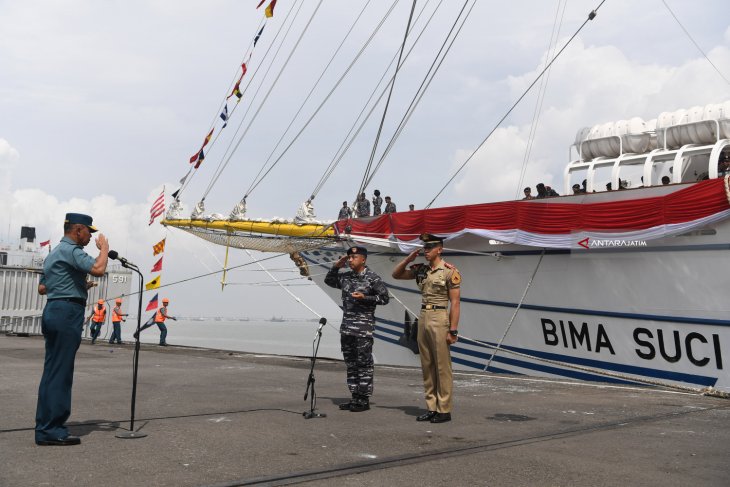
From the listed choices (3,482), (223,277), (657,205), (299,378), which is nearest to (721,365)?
(657,205)

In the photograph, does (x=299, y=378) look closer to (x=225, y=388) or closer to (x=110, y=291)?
(x=225, y=388)

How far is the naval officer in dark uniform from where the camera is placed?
16.6 ft

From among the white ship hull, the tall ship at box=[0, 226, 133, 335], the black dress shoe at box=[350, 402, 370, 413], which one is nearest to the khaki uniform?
the black dress shoe at box=[350, 402, 370, 413]

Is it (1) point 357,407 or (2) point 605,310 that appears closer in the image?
(1) point 357,407

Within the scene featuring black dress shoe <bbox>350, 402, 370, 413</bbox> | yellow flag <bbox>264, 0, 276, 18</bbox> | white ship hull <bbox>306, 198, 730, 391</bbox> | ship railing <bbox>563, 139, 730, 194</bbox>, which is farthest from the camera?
yellow flag <bbox>264, 0, 276, 18</bbox>

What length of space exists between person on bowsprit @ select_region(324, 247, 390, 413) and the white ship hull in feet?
20.5

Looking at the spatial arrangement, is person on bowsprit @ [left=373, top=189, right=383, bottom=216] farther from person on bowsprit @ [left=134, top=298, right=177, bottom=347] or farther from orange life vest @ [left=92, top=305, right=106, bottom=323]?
orange life vest @ [left=92, top=305, right=106, bottom=323]

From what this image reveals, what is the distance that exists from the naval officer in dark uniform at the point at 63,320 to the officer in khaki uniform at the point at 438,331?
289cm

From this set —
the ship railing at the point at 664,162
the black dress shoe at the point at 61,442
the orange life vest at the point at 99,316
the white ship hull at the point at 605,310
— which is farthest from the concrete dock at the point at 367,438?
the orange life vest at the point at 99,316

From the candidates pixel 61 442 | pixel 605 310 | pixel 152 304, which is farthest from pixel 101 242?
pixel 152 304

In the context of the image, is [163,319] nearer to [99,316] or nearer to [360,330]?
[99,316]

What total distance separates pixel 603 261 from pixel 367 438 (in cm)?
859

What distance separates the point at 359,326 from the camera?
730 centimetres

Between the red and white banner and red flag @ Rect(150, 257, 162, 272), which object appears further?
red flag @ Rect(150, 257, 162, 272)
